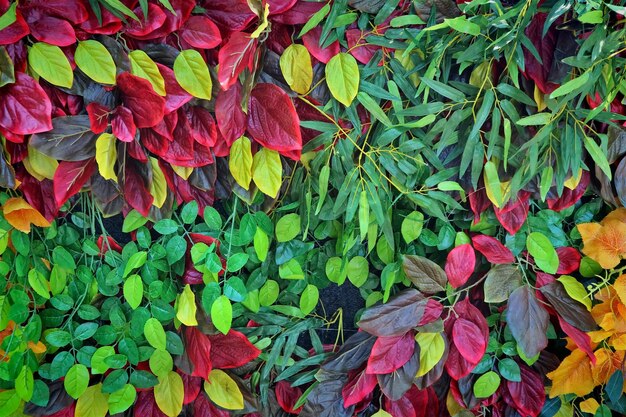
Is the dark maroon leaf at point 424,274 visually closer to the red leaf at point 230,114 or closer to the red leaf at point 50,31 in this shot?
A: the red leaf at point 230,114

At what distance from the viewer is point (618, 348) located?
1076 millimetres

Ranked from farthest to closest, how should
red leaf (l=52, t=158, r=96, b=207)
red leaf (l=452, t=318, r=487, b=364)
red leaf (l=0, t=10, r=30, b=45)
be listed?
1. red leaf (l=452, t=318, r=487, b=364)
2. red leaf (l=52, t=158, r=96, b=207)
3. red leaf (l=0, t=10, r=30, b=45)

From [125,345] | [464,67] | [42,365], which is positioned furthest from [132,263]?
[464,67]

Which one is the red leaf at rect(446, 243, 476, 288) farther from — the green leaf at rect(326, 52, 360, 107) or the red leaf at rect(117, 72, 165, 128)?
the red leaf at rect(117, 72, 165, 128)

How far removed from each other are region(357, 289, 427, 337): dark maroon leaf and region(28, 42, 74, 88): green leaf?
2.01 feet

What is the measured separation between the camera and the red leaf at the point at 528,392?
3.73 ft

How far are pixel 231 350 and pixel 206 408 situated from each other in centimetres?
13

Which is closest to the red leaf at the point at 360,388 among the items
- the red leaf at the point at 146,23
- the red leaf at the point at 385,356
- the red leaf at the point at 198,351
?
the red leaf at the point at 385,356

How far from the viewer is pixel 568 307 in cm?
108

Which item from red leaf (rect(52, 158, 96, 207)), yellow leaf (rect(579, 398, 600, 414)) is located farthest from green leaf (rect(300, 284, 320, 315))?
yellow leaf (rect(579, 398, 600, 414))

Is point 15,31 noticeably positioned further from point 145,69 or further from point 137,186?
point 137,186

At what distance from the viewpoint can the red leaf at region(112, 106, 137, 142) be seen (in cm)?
96

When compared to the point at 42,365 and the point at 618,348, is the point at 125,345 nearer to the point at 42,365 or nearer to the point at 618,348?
the point at 42,365

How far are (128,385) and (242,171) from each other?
0.43 metres
